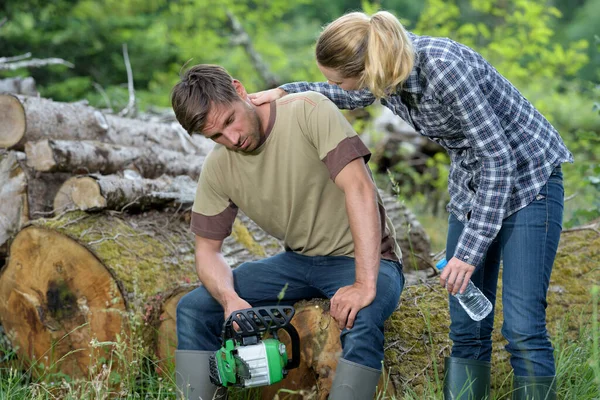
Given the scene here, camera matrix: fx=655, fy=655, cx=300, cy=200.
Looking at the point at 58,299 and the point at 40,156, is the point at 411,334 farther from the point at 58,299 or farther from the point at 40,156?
the point at 40,156

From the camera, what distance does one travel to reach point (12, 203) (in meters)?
3.90

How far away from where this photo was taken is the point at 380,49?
221 cm

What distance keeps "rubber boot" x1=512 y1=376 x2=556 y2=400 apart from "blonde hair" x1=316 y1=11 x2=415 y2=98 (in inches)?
45.5

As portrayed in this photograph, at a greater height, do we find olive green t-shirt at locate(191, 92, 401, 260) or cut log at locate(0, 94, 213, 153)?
olive green t-shirt at locate(191, 92, 401, 260)

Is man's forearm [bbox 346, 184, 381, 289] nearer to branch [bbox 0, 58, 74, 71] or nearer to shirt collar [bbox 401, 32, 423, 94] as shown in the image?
shirt collar [bbox 401, 32, 423, 94]

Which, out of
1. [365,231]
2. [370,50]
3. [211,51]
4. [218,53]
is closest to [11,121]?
[365,231]

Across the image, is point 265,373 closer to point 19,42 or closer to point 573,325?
point 573,325

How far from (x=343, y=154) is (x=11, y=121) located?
8.55 feet

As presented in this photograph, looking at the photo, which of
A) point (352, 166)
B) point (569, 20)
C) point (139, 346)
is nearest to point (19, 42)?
point (139, 346)

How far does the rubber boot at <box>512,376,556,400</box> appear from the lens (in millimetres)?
2355

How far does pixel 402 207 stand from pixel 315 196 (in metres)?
2.65

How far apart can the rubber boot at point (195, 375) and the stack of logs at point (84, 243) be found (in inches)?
11.8

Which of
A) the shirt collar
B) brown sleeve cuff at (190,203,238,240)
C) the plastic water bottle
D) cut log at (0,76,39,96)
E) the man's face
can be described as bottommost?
cut log at (0,76,39,96)

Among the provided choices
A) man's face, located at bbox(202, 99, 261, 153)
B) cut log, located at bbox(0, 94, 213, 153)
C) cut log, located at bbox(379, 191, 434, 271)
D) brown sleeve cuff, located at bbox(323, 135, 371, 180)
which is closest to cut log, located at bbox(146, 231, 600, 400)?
brown sleeve cuff, located at bbox(323, 135, 371, 180)
